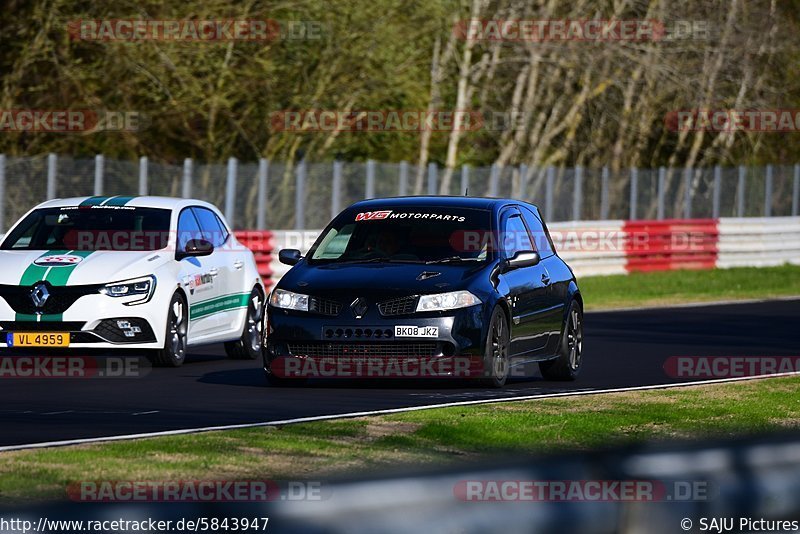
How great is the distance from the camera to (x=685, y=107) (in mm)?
42062

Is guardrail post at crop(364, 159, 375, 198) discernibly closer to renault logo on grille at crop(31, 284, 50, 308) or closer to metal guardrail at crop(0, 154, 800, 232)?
metal guardrail at crop(0, 154, 800, 232)

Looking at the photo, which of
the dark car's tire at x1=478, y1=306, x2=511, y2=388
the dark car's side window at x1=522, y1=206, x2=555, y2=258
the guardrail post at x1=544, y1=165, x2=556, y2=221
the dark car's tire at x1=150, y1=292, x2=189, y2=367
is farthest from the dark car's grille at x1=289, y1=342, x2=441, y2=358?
the guardrail post at x1=544, y1=165, x2=556, y2=221

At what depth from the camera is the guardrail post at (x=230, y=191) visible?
28.2m

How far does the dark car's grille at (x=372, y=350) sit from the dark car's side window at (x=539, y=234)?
2.13m

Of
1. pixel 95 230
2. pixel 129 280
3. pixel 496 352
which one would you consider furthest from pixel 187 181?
pixel 496 352

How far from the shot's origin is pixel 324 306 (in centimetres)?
1363

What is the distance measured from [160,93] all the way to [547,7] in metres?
9.15

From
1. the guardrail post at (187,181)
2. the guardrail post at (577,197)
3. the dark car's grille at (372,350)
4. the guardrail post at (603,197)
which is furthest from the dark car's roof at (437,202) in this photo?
the guardrail post at (603,197)

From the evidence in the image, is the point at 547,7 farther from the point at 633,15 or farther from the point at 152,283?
the point at 152,283

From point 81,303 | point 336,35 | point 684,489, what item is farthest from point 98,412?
point 336,35

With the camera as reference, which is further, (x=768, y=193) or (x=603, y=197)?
(x=768, y=193)

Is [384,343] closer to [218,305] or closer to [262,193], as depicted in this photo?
[218,305]

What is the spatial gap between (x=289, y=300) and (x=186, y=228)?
324 centimetres

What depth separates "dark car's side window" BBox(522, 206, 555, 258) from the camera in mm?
15414
